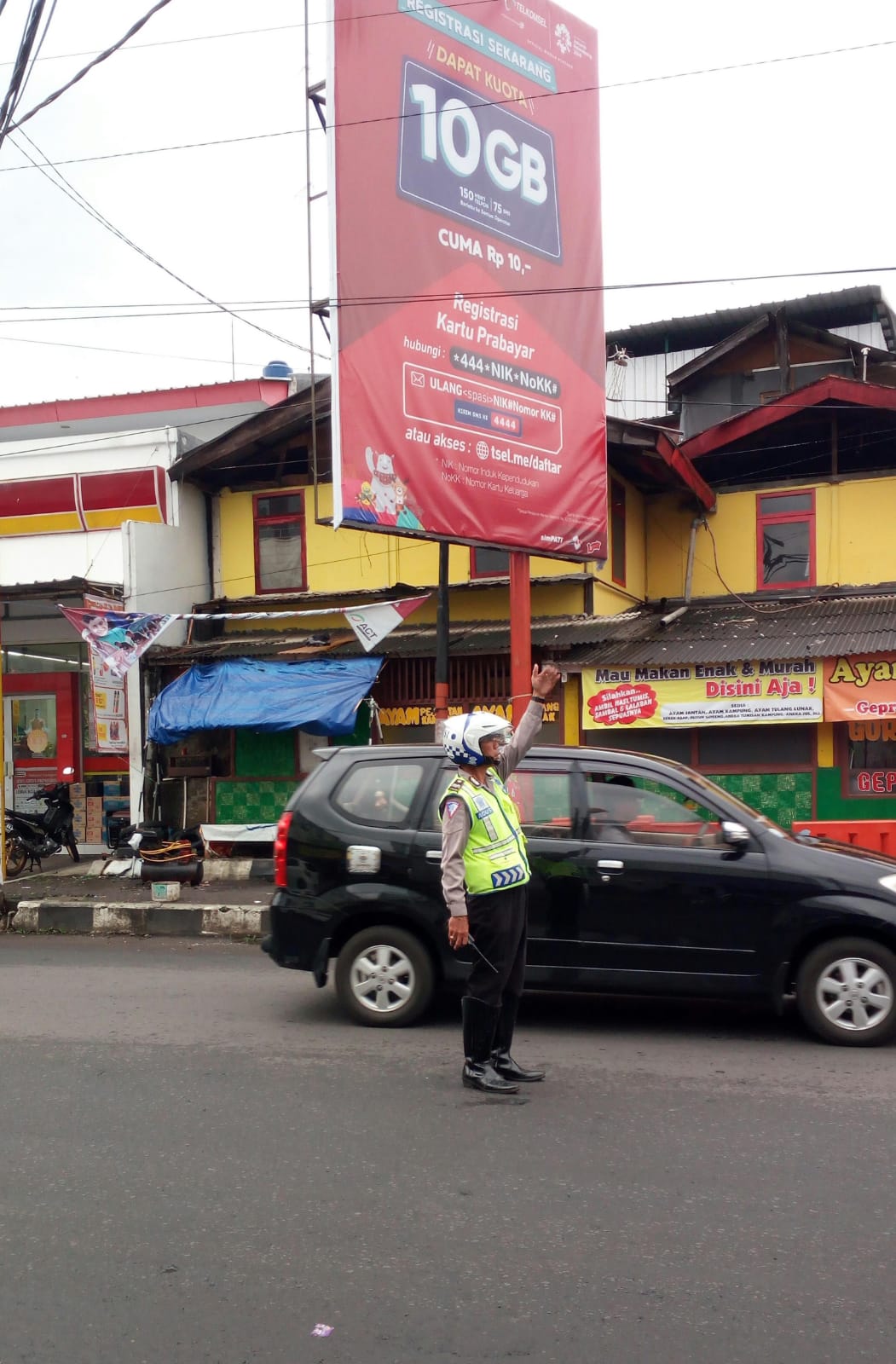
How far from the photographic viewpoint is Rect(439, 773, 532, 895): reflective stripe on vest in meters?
5.55

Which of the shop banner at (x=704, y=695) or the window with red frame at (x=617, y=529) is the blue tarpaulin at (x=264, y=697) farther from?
the window with red frame at (x=617, y=529)

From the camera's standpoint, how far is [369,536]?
15.8 meters

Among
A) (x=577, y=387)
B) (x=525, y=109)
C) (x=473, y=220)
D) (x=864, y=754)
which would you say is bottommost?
(x=864, y=754)

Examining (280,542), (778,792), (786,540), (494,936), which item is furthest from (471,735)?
(786,540)

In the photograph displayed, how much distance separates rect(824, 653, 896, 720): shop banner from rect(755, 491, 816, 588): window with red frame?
3.35m

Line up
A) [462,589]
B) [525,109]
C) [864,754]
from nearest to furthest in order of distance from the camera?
[525,109] < [864,754] < [462,589]

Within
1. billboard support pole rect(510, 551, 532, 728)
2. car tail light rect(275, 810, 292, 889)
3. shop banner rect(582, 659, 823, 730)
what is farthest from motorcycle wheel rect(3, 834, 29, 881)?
car tail light rect(275, 810, 292, 889)

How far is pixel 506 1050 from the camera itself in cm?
582

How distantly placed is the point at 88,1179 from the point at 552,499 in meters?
9.00

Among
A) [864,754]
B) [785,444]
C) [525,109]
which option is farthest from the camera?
[785,444]

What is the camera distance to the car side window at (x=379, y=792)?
7176 mm

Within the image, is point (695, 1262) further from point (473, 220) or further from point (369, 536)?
point (369, 536)

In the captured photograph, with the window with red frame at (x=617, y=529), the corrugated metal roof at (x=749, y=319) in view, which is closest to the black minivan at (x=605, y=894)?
the window with red frame at (x=617, y=529)

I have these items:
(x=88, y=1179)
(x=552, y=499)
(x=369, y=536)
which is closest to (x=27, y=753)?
(x=369, y=536)
